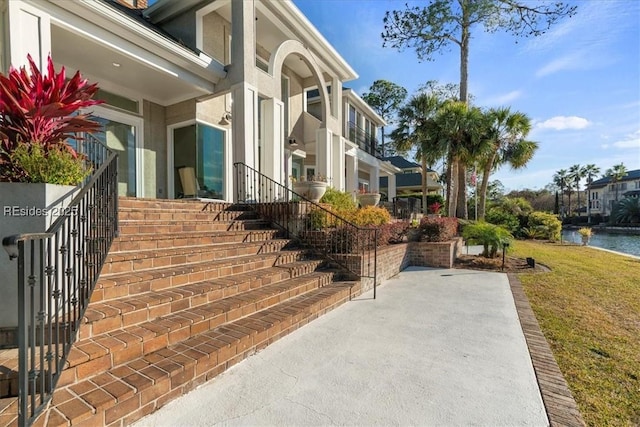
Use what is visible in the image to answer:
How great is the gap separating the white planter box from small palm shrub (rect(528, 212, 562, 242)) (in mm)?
22388

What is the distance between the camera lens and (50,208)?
7.99 feet

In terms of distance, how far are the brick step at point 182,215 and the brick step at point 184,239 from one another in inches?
22.1

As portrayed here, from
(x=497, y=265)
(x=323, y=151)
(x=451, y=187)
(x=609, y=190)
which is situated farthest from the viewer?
(x=609, y=190)

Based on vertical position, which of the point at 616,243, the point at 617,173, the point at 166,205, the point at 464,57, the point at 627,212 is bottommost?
the point at 616,243

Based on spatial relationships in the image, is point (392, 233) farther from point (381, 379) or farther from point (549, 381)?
point (381, 379)

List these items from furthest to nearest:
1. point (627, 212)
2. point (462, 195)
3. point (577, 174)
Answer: point (577, 174)
point (627, 212)
point (462, 195)

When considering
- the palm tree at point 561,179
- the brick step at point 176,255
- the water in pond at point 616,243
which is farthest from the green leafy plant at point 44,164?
the palm tree at point 561,179

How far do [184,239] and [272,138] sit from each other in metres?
4.92

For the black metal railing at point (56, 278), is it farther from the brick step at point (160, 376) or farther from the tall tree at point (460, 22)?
the tall tree at point (460, 22)

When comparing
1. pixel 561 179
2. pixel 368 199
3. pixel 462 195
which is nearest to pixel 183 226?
pixel 368 199

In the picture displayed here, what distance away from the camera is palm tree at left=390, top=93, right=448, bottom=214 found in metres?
16.1

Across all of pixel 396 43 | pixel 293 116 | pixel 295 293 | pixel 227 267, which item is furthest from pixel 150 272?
pixel 396 43

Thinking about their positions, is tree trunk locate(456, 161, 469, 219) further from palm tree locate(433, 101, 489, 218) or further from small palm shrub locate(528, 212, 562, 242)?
small palm shrub locate(528, 212, 562, 242)

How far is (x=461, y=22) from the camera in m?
16.5
